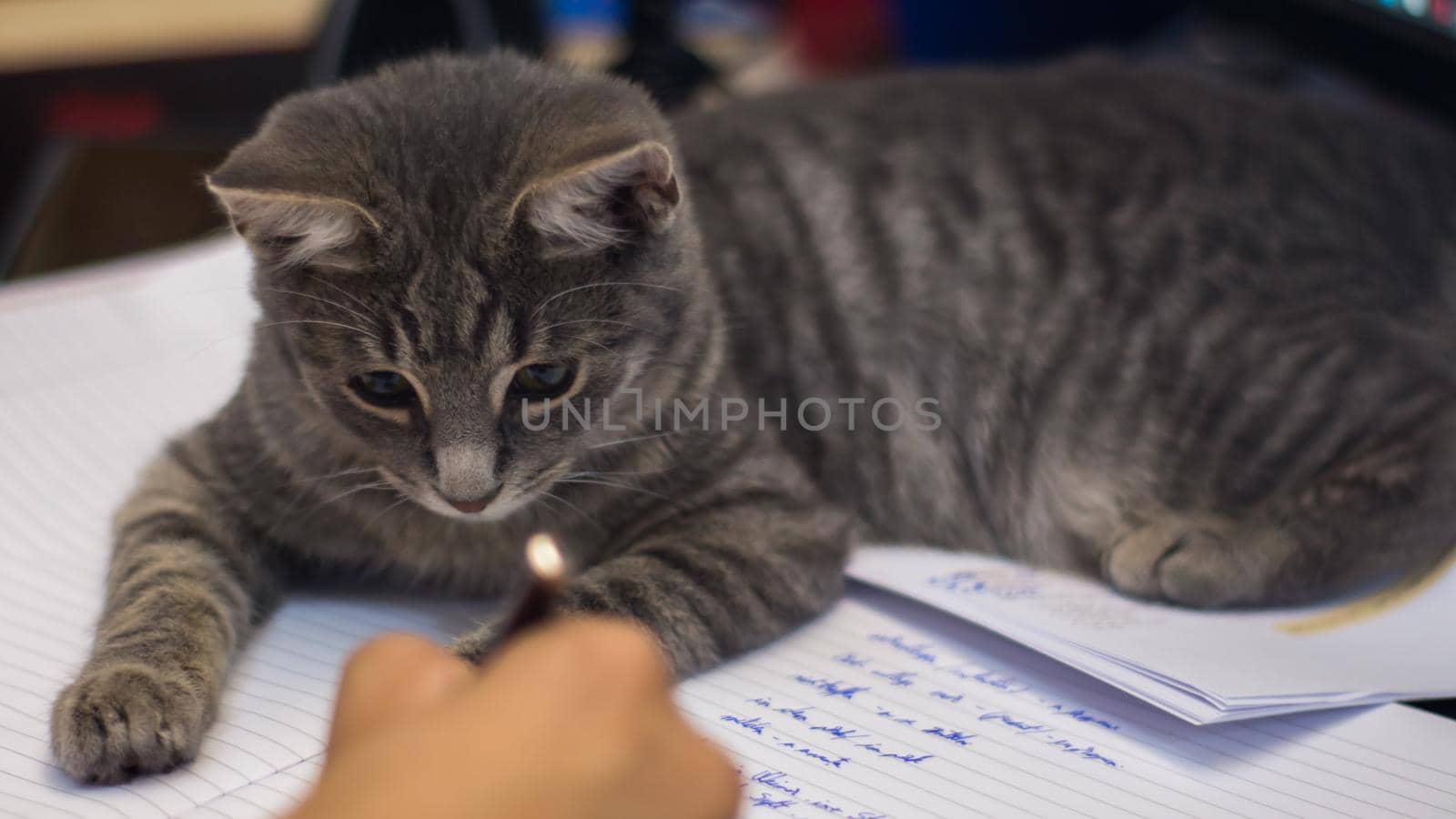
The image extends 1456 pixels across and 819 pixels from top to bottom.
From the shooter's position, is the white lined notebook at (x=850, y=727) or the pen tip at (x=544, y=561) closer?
the pen tip at (x=544, y=561)

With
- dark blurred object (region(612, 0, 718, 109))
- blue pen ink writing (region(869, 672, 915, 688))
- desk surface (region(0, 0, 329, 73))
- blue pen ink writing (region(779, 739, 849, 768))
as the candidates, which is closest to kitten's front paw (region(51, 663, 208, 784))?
blue pen ink writing (region(779, 739, 849, 768))

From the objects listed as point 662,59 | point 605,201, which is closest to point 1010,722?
point 605,201

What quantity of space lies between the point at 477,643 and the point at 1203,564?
26.3 inches

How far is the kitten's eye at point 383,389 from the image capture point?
0.96 meters

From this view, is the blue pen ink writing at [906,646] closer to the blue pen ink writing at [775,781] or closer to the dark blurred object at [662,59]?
the blue pen ink writing at [775,781]

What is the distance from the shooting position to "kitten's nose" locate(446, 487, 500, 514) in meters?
0.95

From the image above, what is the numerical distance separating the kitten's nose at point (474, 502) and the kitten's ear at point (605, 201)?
20cm

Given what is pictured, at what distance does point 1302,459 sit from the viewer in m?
1.22

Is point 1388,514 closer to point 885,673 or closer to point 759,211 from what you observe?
point 885,673

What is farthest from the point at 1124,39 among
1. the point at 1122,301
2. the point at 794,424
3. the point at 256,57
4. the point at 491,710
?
the point at 491,710

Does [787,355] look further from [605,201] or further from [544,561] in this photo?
[544,561]

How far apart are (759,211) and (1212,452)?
0.56m

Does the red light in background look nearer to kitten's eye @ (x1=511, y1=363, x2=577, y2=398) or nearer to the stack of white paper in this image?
kitten's eye @ (x1=511, y1=363, x2=577, y2=398)

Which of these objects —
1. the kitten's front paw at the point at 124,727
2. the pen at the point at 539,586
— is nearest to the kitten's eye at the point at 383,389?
the kitten's front paw at the point at 124,727
